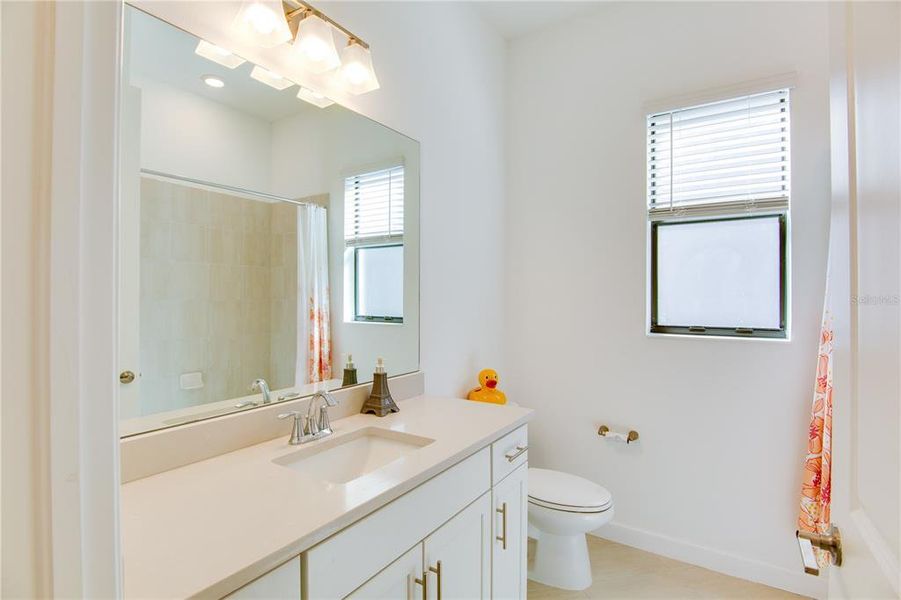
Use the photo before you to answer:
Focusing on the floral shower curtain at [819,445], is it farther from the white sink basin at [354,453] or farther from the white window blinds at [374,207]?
the white window blinds at [374,207]

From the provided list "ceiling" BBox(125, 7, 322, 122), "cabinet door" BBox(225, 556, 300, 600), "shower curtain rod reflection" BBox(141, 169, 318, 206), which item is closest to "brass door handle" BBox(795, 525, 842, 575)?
"cabinet door" BBox(225, 556, 300, 600)

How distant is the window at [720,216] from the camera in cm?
200

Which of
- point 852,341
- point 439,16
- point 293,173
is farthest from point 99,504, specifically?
point 439,16

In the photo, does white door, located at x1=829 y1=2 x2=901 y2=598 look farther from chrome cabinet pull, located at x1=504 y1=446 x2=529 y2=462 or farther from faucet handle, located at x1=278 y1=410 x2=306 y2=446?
faucet handle, located at x1=278 y1=410 x2=306 y2=446

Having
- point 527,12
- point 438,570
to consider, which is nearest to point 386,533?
point 438,570

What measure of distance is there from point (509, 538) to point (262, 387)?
97 centimetres

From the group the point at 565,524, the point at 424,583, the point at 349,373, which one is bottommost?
the point at 565,524

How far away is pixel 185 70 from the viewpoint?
3.80 ft

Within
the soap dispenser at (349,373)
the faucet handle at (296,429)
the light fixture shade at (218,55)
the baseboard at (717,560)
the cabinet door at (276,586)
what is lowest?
the baseboard at (717,560)

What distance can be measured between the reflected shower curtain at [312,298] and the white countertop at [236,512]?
27 centimetres

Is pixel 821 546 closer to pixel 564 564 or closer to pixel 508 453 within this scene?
pixel 508 453

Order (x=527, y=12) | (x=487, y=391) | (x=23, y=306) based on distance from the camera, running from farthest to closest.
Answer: (x=527, y=12)
(x=487, y=391)
(x=23, y=306)

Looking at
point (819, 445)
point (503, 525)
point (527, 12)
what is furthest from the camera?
point (527, 12)

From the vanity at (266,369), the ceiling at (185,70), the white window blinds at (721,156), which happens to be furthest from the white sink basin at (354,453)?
the white window blinds at (721,156)
